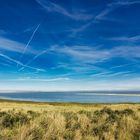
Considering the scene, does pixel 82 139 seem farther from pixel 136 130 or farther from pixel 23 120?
pixel 23 120

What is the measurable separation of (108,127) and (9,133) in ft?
12.7

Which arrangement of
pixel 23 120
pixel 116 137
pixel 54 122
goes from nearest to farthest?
1. pixel 116 137
2. pixel 54 122
3. pixel 23 120

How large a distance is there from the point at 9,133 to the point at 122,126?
4676mm

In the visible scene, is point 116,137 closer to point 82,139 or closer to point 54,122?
point 82,139

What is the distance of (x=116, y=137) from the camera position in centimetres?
923

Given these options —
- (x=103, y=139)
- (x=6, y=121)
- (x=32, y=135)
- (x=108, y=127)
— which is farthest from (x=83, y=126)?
(x=6, y=121)

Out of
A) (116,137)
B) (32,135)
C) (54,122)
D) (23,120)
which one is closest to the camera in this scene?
(32,135)

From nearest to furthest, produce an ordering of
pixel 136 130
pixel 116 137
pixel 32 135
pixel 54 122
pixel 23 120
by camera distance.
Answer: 1. pixel 32 135
2. pixel 116 137
3. pixel 136 130
4. pixel 54 122
5. pixel 23 120

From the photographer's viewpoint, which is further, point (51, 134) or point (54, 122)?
point (54, 122)

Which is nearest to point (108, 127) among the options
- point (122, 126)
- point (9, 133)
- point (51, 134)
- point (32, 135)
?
point (122, 126)

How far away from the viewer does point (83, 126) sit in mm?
10633

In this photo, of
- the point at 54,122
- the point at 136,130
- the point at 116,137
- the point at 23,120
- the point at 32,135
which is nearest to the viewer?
the point at 32,135

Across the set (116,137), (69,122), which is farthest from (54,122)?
(116,137)

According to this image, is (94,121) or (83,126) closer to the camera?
(83,126)
